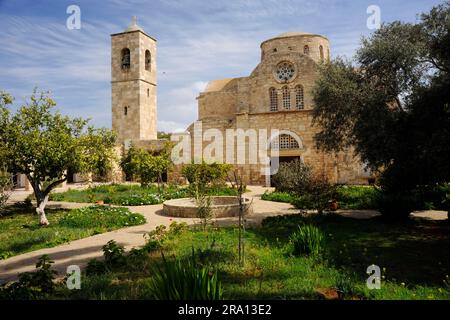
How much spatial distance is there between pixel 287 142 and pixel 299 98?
5.06 metres

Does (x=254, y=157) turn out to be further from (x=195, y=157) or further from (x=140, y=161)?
(x=140, y=161)

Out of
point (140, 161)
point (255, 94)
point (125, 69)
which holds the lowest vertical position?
point (140, 161)

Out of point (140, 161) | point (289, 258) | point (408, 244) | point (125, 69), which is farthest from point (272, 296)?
point (125, 69)

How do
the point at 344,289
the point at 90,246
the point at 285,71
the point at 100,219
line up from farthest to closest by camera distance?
1. the point at 285,71
2. the point at 100,219
3. the point at 90,246
4. the point at 344,289

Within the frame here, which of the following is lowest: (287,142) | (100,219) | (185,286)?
(100,219)

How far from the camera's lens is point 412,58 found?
9.62 metres

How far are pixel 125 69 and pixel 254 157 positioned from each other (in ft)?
49.0

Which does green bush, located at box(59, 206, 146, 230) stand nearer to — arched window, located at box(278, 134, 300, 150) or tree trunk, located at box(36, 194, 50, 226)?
tree trunk, located at box(36, 194, 50, 226)

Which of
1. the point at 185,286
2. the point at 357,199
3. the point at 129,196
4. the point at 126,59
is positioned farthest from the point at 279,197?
the point at 126,59

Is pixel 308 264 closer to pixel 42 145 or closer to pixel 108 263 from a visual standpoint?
pixel 108 263

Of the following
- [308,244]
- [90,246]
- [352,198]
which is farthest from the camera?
[352,198]

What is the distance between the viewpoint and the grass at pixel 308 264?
4531 millimetres

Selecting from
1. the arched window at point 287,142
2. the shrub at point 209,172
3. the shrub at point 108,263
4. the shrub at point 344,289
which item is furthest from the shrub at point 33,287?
the arched window at point 287,142

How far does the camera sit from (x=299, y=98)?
27.5 meters
